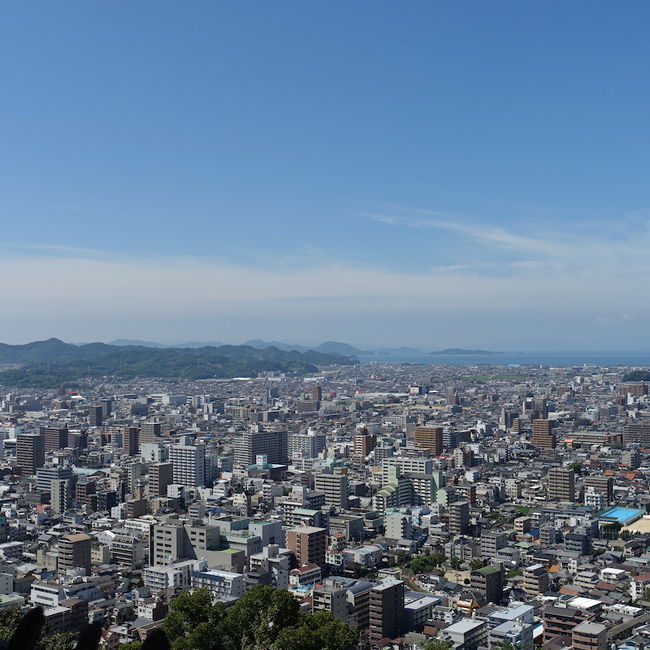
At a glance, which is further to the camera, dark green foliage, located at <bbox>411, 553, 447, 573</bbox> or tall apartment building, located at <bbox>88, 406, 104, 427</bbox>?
tall apartment building, located at <bbox>88, 406, 104, 427</bbox>

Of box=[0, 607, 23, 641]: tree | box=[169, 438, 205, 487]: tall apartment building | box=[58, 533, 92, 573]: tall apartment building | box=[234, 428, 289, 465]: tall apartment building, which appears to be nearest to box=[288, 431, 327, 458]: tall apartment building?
box=[234, 428, 289, 465]: tall apartment building

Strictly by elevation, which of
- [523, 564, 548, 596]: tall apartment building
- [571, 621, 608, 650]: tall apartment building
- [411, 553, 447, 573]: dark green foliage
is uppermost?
[571, 621, 608, 650]: tall apartment building

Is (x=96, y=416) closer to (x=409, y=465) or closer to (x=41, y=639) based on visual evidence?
(x=409, y=465)

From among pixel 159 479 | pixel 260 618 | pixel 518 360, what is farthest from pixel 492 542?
pixel 518 360

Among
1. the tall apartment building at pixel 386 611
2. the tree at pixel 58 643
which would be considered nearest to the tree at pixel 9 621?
the tree at pixel 58 643

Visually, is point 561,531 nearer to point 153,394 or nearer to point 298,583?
point 298,583

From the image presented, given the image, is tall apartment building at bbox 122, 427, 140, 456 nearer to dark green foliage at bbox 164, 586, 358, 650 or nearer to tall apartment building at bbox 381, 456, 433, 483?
tall apartment building at bbox 381, 456, 433, 483

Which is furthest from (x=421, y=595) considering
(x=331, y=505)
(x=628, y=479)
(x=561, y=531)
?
(x=628, y=479)
